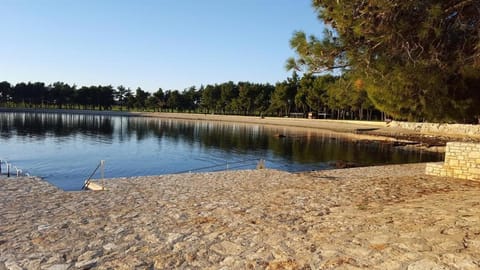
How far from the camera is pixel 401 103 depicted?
9266 millimetres

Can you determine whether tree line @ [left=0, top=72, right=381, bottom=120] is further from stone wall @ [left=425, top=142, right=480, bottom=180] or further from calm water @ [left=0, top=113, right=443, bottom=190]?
Answer: stone wall @ [left=425, top=142, right=480, bottom=180]

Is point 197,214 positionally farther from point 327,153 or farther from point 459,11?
point 327,153

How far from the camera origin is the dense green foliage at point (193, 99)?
83.4 metres

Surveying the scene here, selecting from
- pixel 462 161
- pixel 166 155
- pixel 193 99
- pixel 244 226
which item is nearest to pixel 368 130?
pixel 166 155

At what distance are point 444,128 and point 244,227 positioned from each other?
156ft

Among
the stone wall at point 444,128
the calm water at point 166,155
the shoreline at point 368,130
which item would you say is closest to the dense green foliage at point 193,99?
the shoreline at point 368,130

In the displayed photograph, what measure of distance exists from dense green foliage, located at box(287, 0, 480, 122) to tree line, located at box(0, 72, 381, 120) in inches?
2528

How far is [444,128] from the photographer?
155ft

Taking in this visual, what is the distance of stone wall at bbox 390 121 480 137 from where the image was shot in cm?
4209

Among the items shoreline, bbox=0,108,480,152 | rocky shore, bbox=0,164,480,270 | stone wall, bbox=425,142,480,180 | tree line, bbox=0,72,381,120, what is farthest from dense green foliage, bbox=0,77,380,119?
rocky shore, bbox=0,164,480,270

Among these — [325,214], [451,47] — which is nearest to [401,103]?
[451,47]

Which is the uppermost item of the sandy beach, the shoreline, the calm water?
the sandy beach

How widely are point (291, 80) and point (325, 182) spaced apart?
73077 millimetres

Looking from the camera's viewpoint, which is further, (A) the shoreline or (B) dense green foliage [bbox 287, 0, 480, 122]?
(A) the shoreline
